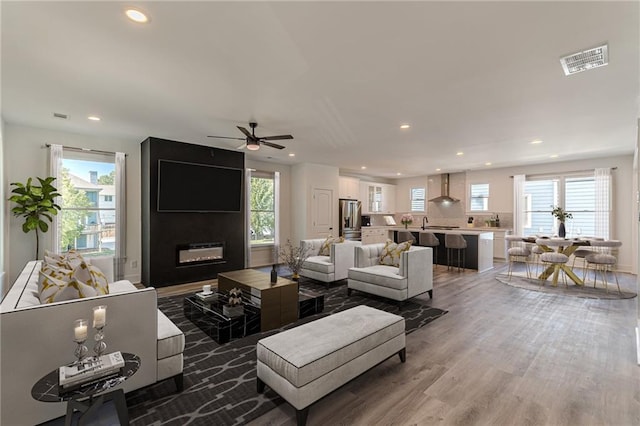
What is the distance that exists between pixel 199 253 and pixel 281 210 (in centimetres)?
261

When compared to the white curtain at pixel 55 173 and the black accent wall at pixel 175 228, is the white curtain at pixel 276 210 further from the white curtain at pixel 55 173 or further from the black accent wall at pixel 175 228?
the white curtain at pixel 55 173

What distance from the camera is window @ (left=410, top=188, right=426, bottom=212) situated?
10278 mm

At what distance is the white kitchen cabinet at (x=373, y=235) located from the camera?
905 cm

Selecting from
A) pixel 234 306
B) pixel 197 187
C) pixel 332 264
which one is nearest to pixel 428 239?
pixel 332 264

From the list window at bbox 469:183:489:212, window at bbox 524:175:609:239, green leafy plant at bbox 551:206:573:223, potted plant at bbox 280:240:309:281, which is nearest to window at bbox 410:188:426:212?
window at bbox 469:183:489:212

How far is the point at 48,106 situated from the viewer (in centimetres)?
371

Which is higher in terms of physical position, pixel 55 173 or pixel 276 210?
pixel 55 173

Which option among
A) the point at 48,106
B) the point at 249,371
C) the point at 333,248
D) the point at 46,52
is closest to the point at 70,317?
the point at 249,371

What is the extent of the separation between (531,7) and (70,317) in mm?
3589

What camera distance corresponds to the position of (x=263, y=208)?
7.48 m

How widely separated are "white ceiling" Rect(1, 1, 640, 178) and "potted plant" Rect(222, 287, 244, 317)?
2343 mm

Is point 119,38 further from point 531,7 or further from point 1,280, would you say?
point 1,280

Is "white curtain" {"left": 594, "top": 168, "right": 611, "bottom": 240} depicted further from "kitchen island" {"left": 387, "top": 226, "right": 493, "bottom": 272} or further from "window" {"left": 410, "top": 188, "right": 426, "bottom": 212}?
"window" {"left": 410, "top": 188, "right": 426, "bottom": 212}

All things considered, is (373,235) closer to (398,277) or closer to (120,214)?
(398,277)
